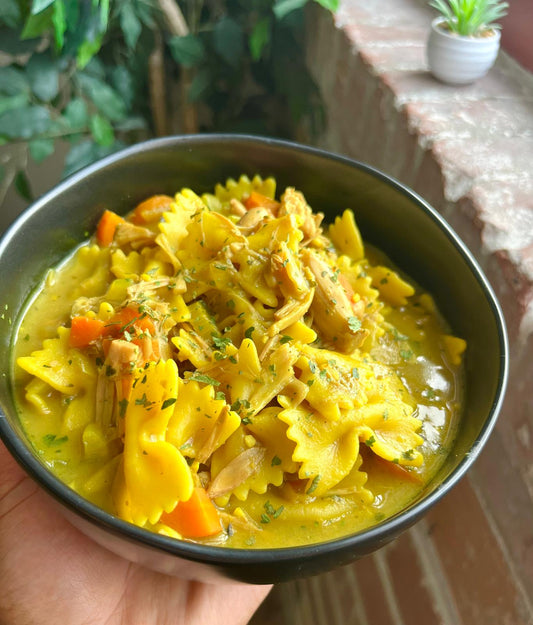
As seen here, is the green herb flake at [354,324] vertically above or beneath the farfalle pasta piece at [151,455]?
above

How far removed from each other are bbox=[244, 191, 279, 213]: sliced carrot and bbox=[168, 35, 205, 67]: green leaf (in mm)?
820

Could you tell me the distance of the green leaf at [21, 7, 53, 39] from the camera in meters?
1.48

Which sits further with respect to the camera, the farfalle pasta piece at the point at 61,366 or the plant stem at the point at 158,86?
the plant stem at the point at 158,86

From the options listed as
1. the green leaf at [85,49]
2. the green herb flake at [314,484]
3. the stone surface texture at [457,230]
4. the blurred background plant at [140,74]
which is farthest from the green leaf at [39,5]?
the green herb flake at [314,484]

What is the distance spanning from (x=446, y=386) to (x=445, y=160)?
0.49 meters

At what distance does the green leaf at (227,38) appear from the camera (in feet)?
6.06

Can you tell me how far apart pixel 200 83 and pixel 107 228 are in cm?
90

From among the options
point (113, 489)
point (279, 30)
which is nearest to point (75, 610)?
point (113, 489)

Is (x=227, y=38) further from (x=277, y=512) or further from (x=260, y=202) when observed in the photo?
(x=277, y=512)

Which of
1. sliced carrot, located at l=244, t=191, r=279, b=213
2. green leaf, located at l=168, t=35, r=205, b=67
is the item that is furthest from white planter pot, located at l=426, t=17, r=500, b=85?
green leaf, located at l=168, t=35, r=205, b=67

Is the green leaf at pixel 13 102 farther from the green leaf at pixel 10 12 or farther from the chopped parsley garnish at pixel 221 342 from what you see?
the chopped parsley garnish at pixel 221 342

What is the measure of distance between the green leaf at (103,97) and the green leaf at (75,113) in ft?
0.14

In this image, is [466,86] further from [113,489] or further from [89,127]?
[113,489]

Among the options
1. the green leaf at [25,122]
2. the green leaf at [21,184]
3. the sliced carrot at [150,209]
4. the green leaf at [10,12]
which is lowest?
the green leaf at [21,184]
